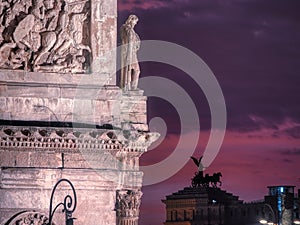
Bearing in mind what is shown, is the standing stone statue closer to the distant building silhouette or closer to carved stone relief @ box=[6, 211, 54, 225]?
carved stone relief @ box=[6, 211, 54, 225]

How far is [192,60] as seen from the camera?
136 feet

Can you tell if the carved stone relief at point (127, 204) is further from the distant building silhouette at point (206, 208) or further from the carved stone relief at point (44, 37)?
the distant building silhouette at point (206, 208)

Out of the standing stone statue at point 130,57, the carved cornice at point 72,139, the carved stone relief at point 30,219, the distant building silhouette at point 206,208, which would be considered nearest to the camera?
the carved cornice at point 72,139

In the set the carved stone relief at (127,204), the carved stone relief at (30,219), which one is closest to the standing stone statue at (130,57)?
the carved stone relief at (127,204)

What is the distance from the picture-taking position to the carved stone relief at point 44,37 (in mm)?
37031

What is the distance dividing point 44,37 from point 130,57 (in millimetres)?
2327

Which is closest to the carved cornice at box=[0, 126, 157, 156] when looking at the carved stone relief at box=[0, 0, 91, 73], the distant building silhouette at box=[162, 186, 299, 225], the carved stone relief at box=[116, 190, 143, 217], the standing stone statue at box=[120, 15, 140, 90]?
the carved stone relief at box=[116, 190, 143, 217]

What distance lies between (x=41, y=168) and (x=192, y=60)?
691 centimetres

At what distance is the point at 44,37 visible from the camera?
37.3 m

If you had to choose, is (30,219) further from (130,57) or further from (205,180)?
(205,180)

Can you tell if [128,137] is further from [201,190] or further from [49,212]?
[201,190]

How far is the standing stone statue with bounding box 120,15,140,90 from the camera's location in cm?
3784

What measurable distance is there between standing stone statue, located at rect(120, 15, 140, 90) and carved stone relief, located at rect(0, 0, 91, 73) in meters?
1.00

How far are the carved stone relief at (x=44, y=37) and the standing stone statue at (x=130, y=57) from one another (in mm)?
1000
